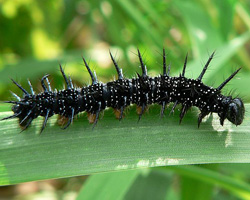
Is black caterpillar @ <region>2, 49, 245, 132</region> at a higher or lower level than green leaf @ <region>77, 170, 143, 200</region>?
higher

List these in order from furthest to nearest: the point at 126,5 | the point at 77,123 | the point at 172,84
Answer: the point at 126,5
the point at 172,84
the point at 77,123

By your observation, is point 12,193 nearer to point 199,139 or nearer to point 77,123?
point 77,123

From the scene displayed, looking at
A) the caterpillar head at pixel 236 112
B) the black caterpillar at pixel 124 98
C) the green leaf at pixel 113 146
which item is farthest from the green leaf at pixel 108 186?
the caterpillar head at pixel 236 112

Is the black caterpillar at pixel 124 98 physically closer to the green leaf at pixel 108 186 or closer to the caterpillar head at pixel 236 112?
the caterpillar head at pixel 236 112

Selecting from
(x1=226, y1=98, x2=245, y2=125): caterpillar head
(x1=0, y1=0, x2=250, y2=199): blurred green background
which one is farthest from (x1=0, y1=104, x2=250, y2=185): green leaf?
(x1=0, y1=0, x2=250, y2=199): blurred green background

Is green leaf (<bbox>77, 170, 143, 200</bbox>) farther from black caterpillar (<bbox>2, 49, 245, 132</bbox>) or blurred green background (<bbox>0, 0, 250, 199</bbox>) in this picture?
black caterpillar (<bbox>2, 49, 245, 132</bbox>)

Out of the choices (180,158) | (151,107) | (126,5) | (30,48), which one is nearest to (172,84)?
(151,107)
